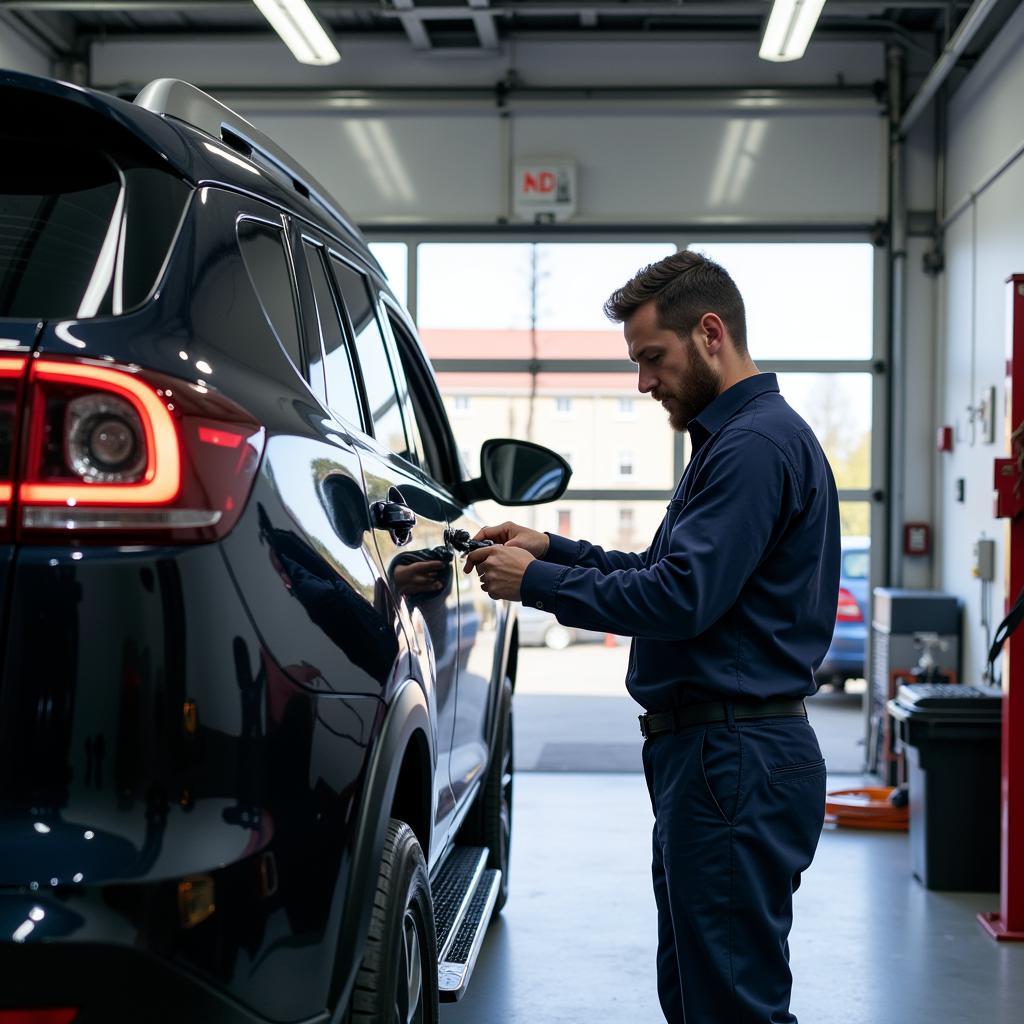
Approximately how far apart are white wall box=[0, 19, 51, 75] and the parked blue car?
6908 millimetres

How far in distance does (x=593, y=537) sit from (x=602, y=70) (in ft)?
10.1

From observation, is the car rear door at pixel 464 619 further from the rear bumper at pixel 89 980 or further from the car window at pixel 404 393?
the rear bumper at pixel 89 980

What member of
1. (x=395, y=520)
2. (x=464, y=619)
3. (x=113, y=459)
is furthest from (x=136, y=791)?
(x=464, y=619)

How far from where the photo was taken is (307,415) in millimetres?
1751

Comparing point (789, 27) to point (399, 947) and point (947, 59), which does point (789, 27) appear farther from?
point (399, 947)

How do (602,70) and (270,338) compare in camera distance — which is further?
(602,70)

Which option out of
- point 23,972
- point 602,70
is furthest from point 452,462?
point 602,70

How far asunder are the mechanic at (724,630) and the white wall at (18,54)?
6448 millimetres

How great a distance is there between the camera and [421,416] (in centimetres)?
338

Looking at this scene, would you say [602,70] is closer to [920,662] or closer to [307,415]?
[920,662]

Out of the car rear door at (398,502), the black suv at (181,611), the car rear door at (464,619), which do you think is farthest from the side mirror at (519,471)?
the black suv at (181,611)

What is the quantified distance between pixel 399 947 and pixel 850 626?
353 inches

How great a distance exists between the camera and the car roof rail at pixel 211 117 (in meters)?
1.88

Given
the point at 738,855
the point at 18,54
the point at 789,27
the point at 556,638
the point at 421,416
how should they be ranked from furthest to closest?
1. the point at 556,638
2. the point at 18,54
3. the point at 789,27
4. the point at 421,416
5. the point at 738,855
